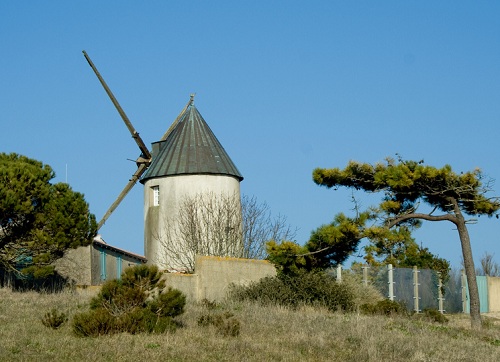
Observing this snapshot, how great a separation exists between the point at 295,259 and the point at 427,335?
5.27m

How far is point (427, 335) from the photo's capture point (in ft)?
66.2

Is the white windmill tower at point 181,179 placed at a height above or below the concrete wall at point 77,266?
above

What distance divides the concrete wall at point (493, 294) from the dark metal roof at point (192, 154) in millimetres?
13562

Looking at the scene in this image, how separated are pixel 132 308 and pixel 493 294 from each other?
92.2 feet

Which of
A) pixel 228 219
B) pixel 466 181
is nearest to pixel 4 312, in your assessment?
pixel 466 181

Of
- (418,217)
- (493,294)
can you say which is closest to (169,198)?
(493,294)

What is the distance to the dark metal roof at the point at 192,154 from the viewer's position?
41438 mm

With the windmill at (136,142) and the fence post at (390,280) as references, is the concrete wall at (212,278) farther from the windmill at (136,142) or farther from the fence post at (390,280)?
the windmill at (136,142)

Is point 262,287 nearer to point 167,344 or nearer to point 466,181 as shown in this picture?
point 466,181

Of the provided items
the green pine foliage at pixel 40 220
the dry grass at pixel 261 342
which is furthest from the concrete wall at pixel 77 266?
the dry grass at pixel 261 342

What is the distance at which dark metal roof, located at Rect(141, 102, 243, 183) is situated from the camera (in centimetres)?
4144

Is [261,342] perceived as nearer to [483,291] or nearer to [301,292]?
[301,292]

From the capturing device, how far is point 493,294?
41.9m

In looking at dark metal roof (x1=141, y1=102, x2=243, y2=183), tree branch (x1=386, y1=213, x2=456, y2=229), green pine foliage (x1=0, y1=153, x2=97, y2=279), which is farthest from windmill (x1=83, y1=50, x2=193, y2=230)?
tree branch (x1=386, y1=213, x2=456, y2=229)
